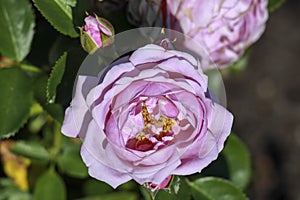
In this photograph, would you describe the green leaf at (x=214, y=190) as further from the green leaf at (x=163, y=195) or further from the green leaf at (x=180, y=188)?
the green leaf at (x=163, y=195)

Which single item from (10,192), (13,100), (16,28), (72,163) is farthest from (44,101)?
(10,192)

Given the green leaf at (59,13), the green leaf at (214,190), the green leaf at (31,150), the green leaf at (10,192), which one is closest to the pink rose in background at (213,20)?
the green leaf at (59,13)

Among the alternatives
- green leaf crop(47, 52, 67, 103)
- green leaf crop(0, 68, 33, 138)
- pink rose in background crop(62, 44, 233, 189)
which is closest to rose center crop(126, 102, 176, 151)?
pink rose in background crop(62, 44, 233, 189)

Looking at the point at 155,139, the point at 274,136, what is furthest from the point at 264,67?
the point at 155,139

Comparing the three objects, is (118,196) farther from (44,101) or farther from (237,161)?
(44,101)

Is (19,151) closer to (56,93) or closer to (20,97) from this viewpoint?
(20,97)

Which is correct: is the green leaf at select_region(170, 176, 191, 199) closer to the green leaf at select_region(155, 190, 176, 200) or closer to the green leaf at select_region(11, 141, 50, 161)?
the green leaf at select_region(155, 190, 176, 200)
